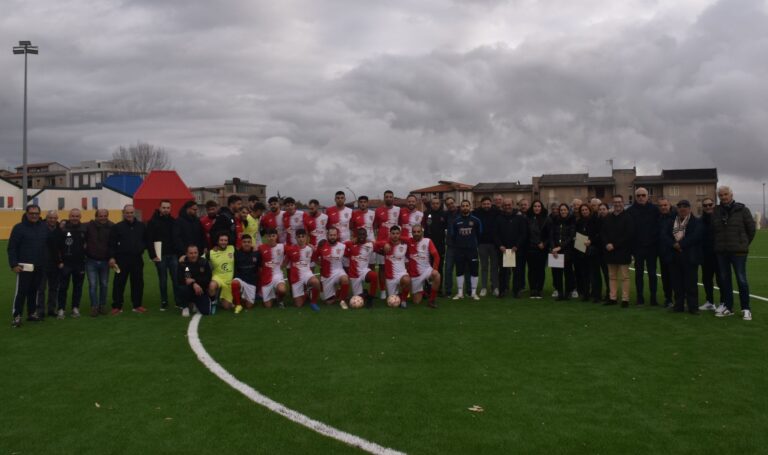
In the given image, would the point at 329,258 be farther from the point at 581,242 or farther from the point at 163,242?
the point at 581,242

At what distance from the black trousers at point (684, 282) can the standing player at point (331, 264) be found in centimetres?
568

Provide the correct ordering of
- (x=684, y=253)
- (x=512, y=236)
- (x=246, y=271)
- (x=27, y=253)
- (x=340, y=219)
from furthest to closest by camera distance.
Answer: (x=340, y=219) → (x=512, y=236) → (x=246, y=271) → (x=684, y=253) → (x=27, y=253)

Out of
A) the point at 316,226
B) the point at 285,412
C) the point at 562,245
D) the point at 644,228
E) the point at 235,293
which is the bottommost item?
the point at 285,412

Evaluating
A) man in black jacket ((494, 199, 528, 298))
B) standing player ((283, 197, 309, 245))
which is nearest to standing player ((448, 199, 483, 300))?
man in black jacket ((494, 199, 528, 298))

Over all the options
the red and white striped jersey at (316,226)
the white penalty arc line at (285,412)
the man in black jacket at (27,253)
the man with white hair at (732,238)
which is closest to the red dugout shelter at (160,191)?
the red and white striped jersey at (316,226)

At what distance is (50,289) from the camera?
1027cm

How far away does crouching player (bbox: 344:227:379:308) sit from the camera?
11234mm

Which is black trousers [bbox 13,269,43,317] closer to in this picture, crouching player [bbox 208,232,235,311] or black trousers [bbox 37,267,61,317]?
black trousers [bbox 37,267,61,317]

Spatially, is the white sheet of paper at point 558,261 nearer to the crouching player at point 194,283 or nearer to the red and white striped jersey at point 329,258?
the red and white striped jersey at point 329,258

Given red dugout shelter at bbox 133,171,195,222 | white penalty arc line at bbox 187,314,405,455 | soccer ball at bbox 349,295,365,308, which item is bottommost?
white penalty arc line at bbox 187,314,405,455

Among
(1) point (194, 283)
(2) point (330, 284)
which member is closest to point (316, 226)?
(2) point (330, 284)

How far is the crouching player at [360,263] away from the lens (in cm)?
1123

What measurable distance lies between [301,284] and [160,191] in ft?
113

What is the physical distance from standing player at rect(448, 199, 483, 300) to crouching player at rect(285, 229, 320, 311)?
2805 mm
